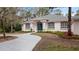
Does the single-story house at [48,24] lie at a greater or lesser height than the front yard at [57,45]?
greater

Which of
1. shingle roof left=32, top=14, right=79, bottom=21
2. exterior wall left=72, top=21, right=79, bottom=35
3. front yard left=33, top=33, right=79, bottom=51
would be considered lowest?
front yard left=33, top=33, right=79, bottom=51

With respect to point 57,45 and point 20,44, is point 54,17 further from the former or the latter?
point 20,44

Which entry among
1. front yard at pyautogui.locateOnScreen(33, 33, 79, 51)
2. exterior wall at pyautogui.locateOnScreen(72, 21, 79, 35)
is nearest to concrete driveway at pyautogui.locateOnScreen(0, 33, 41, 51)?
front yard at pyautogui.locateOnScreen(33, 33, 79, 51)

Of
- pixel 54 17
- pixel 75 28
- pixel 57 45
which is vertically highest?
pixel 54 17

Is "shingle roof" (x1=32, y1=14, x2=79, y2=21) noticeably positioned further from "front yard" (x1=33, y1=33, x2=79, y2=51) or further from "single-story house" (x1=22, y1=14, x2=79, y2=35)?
"front yard" (x1=33, y1=33, x2=79, y2=51)

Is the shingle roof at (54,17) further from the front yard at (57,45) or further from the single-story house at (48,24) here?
the front yard at (57,45)

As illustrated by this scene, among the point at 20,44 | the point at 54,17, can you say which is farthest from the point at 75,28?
the point at 20,44

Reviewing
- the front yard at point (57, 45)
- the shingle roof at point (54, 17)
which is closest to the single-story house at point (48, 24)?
the shingle roof at point (54, 17)

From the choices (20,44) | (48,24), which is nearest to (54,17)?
(48,24)

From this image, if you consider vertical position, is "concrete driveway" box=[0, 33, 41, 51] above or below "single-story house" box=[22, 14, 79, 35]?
below

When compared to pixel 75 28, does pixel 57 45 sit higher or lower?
lower
